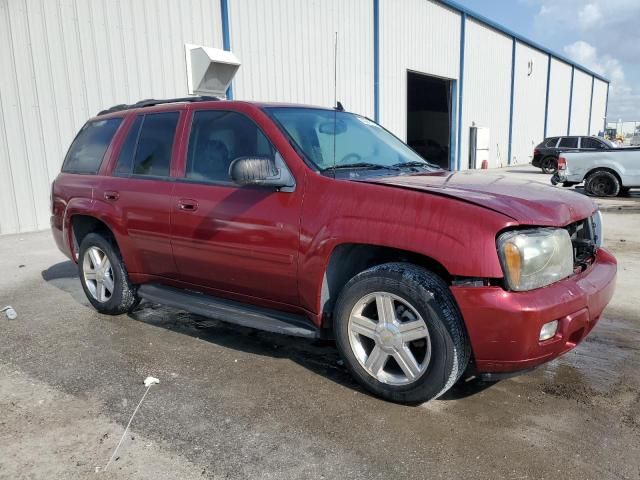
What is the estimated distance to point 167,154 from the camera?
4031 millimetres

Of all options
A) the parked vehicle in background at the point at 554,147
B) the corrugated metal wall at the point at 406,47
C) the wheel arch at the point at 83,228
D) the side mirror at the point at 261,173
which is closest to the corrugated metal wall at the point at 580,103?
the parked vehicle in background at the point at 554,147

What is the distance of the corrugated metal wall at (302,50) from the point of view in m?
12.5

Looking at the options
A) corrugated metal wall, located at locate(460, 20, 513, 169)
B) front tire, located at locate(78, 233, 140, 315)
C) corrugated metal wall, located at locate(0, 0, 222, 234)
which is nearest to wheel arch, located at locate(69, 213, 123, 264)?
front tire, located at locate(78, 233, 140, 315)

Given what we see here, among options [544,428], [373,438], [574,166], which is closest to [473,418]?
[544,428]

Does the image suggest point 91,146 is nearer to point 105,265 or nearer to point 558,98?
point 105,265

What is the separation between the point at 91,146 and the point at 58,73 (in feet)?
19.0

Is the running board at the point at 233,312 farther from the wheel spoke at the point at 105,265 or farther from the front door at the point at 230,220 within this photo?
the wheel spoke at the point at 105,265

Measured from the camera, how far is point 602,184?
522 inches

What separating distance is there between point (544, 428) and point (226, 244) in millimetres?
2234

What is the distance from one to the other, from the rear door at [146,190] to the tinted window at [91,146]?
30 centimetres

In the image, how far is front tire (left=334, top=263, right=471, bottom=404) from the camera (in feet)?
8.91

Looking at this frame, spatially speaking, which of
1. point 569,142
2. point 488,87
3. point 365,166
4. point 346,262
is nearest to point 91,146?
point 365,166

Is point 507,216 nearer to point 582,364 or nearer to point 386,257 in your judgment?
point 386,257

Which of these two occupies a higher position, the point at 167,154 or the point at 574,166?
the point at 167,154
